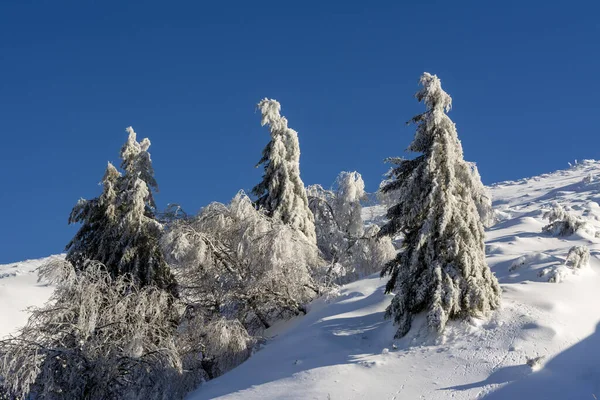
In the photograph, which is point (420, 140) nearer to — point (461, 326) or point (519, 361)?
point (461, 326)

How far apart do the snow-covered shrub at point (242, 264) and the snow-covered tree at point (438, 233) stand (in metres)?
4.48

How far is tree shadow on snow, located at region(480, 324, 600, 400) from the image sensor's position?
11000mm

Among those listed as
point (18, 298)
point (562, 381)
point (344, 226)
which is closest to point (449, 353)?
point (562, 381)

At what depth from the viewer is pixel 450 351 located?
12820 mm

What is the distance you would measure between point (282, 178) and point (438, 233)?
9.47 m

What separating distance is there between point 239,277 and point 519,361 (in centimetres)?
968

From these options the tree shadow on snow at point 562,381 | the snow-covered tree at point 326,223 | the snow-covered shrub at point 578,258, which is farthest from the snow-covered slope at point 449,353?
the snow-covered tree at point 326,223

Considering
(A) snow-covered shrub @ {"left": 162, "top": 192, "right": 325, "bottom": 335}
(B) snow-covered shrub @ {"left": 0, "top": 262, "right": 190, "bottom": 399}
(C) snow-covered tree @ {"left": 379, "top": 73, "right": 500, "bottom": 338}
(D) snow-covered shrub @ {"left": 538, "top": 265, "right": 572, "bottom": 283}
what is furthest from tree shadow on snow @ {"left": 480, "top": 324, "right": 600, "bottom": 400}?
(B) snow-covered shrub @ {"left": 0, "top": 262, "right": 190, "bottom": 399}

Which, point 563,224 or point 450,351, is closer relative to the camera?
point 450,351

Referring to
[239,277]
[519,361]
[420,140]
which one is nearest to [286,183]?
[239,277]

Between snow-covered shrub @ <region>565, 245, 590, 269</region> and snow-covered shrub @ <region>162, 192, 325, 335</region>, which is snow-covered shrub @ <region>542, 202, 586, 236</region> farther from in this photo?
snow-covered shrub @ <region>162, 192, 325, 335</region>

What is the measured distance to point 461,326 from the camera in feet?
44.5

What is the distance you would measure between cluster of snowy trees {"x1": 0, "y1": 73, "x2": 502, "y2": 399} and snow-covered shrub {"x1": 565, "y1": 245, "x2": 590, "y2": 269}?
2.81 m

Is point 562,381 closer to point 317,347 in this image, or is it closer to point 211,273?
point 317,347
